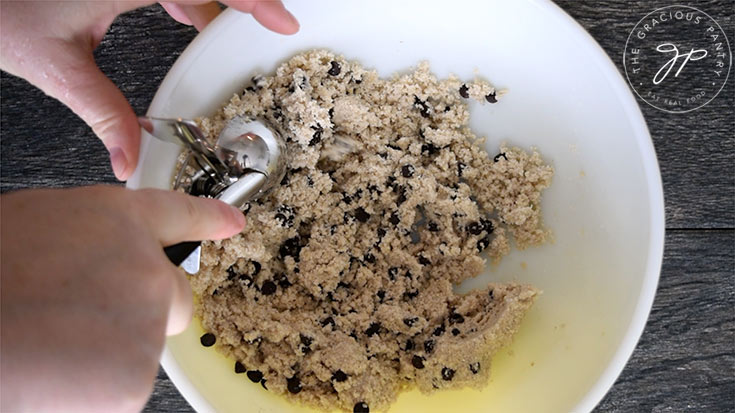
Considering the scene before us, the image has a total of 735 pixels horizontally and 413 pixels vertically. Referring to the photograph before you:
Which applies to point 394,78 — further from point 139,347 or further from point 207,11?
point 139,347

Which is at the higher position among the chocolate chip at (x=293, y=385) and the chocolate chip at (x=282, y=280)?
the chocolate chip at (x=282, y=280)

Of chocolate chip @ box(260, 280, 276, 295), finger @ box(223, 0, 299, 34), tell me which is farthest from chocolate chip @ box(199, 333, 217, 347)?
finger @ box(223, 0, 299, 34)

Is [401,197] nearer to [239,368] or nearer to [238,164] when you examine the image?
[238,164]

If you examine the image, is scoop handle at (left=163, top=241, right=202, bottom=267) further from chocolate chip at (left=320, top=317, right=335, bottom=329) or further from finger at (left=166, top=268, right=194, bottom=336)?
chocolate chip at (left=320, top=317, right=335, bottom=329)

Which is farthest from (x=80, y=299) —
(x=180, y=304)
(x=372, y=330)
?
(x=372, y=330)

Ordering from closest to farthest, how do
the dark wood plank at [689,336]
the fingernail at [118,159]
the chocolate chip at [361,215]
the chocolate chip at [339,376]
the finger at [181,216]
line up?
1. the finger at [181,216]
2. the fingernail at [118,159]
3. the chocolate chip at [339,376]
4. the chocolate chip at [361,215]
5. the dark wood plank at [689,336]

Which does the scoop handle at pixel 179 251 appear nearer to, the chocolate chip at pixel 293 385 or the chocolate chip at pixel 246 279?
the chocolate chip at pixel 246 279

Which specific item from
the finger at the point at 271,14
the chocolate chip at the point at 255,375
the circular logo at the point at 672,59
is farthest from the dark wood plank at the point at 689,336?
the finger at the point at 271,14
